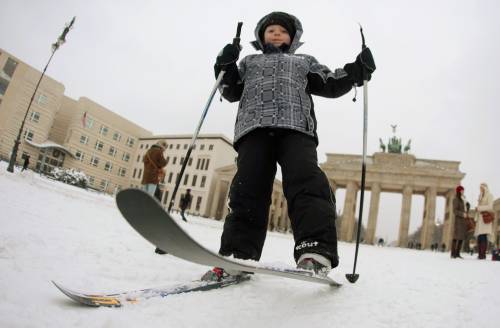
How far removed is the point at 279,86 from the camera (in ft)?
7.52

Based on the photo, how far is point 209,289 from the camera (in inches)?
61.5

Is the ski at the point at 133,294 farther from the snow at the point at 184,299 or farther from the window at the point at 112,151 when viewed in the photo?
the window at the point at 112,151

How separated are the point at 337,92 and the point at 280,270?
1.61m

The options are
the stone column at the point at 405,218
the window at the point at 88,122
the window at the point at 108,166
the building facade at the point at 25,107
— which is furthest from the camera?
the window at the point at 108,166

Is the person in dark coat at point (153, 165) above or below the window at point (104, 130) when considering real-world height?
below

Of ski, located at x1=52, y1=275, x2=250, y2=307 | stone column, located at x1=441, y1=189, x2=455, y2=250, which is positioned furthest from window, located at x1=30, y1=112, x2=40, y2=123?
stone column, located at x1=441, y1=189, x2=455, y2=250

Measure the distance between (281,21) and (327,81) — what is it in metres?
0.67

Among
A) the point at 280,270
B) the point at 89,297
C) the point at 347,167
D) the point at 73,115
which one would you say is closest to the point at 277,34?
the point at 280,270

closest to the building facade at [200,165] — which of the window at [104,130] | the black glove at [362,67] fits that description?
the window at [104,130]

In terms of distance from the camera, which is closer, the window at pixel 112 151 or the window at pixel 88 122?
the window at pixel 88 122

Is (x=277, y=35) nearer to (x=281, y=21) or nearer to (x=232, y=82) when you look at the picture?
(x=281, y=21)

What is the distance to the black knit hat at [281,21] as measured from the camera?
2.62 m

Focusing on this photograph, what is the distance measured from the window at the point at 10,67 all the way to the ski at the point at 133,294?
146 feet

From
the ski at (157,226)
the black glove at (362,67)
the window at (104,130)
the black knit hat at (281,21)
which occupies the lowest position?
the ski at (157,226)
